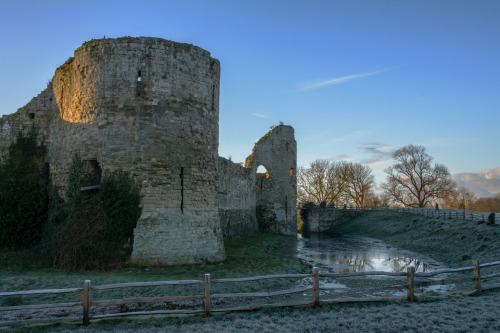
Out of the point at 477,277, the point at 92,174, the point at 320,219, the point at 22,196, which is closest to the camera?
the point at 477,277

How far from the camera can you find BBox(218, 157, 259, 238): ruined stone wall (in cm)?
2402

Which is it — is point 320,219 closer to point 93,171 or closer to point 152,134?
point 152,134

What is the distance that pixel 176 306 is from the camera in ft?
30.9

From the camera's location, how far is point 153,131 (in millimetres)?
13742

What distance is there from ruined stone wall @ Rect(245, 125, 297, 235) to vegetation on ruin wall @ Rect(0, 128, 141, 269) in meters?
18.4

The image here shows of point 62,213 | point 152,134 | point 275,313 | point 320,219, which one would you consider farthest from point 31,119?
point 320,219

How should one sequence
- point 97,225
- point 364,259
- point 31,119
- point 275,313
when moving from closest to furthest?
point 275,313
point 97,225
point 31,119
point 364,259

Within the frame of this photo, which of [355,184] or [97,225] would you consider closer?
[97,225]

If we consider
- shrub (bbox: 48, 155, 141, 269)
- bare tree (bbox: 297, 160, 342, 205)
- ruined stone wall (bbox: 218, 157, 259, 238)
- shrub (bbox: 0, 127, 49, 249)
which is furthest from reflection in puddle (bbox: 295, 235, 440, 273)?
bare tree (bbox: 297, 160, 342, 205)

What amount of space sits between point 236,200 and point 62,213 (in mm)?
13820

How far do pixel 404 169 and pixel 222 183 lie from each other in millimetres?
49057

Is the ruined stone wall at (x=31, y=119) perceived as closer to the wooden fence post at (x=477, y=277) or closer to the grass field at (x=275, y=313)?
the grass field at (x=275, y=313)

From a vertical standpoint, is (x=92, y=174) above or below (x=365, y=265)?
above

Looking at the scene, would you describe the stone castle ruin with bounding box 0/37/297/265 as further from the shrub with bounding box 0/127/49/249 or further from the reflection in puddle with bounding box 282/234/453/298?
the reflection in puddle with bounding box 282/234/453/298
